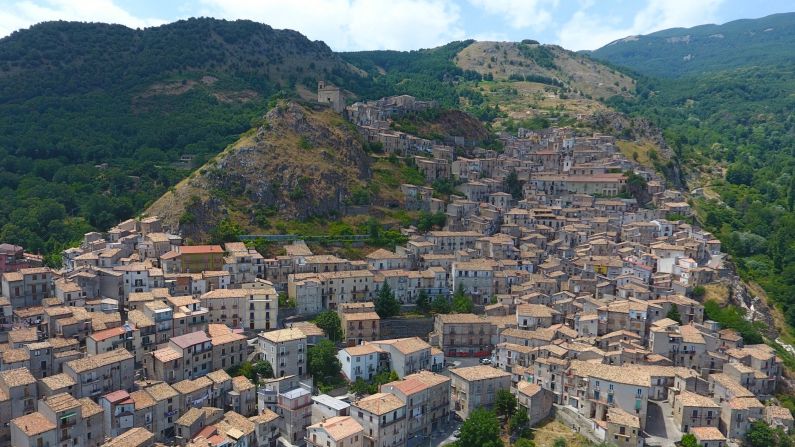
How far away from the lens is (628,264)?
56.6 metres

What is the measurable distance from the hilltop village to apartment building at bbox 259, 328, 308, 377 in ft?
0.46

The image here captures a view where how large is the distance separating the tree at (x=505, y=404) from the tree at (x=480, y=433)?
2601 mm

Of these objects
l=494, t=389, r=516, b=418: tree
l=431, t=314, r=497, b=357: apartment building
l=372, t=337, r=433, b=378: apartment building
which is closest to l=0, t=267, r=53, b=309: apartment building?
l=372, t=337, r=433, b=378: apartment building

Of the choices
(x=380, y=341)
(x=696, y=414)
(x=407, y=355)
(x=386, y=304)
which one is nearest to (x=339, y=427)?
(x=407, y=355)

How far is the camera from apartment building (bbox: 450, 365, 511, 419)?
41.9 m

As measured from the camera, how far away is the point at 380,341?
4747cm

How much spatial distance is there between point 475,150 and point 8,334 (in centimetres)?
6468

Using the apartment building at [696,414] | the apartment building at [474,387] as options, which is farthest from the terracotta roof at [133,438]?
the apartment building at [696,414]

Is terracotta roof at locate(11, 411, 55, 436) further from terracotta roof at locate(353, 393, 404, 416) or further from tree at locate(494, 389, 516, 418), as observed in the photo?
tree at locate(494, 389, 516, 418)

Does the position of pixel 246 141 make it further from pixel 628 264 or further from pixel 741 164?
pixel 741 164

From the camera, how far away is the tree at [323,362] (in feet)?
143

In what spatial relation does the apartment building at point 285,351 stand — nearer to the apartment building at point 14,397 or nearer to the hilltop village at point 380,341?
the hilltop village at point 380,341

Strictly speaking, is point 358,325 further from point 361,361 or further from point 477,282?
point 477,282

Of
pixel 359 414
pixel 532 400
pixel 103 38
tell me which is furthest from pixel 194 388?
pixel 103 38
